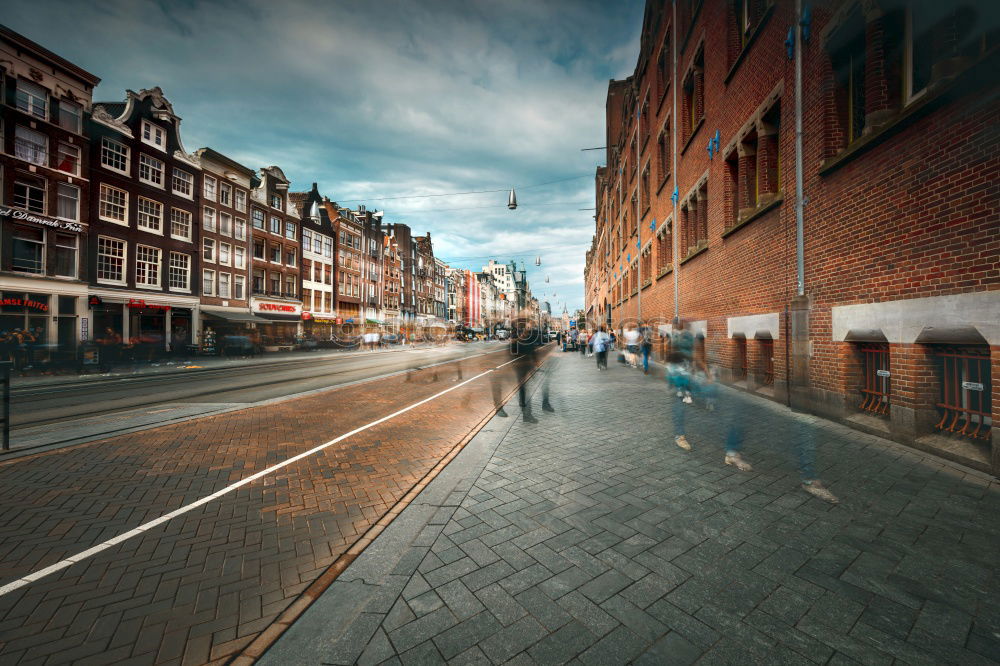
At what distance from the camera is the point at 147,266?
986 inches

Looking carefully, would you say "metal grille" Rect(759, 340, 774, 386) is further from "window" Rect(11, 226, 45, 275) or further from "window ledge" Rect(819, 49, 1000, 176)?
"window" Rect(11, 226, 45, 275)

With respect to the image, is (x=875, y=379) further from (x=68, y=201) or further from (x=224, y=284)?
(x=224, y=284)

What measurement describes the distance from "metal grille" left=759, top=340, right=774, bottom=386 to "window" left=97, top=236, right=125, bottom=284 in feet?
100

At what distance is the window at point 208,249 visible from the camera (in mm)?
29156

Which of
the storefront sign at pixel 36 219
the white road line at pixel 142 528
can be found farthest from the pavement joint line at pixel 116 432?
the storefront sign at pixel 36 219

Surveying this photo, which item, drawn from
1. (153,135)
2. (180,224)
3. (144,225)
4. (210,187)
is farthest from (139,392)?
(210,187)

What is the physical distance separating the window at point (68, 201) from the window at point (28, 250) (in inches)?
56.2

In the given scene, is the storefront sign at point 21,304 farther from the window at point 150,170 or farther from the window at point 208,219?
the window at point 208,219

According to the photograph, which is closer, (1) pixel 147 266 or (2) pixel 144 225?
(2) pixel 144 225

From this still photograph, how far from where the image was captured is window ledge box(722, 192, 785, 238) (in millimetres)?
8391

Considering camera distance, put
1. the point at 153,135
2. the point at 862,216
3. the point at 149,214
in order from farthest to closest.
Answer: the point at 153,135 < the point at 149,214 < the point at 862,216

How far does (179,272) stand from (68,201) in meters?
6.90

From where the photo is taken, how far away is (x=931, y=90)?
488 centimetres

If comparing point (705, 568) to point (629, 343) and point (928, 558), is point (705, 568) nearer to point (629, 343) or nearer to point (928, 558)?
point (928, 558)
